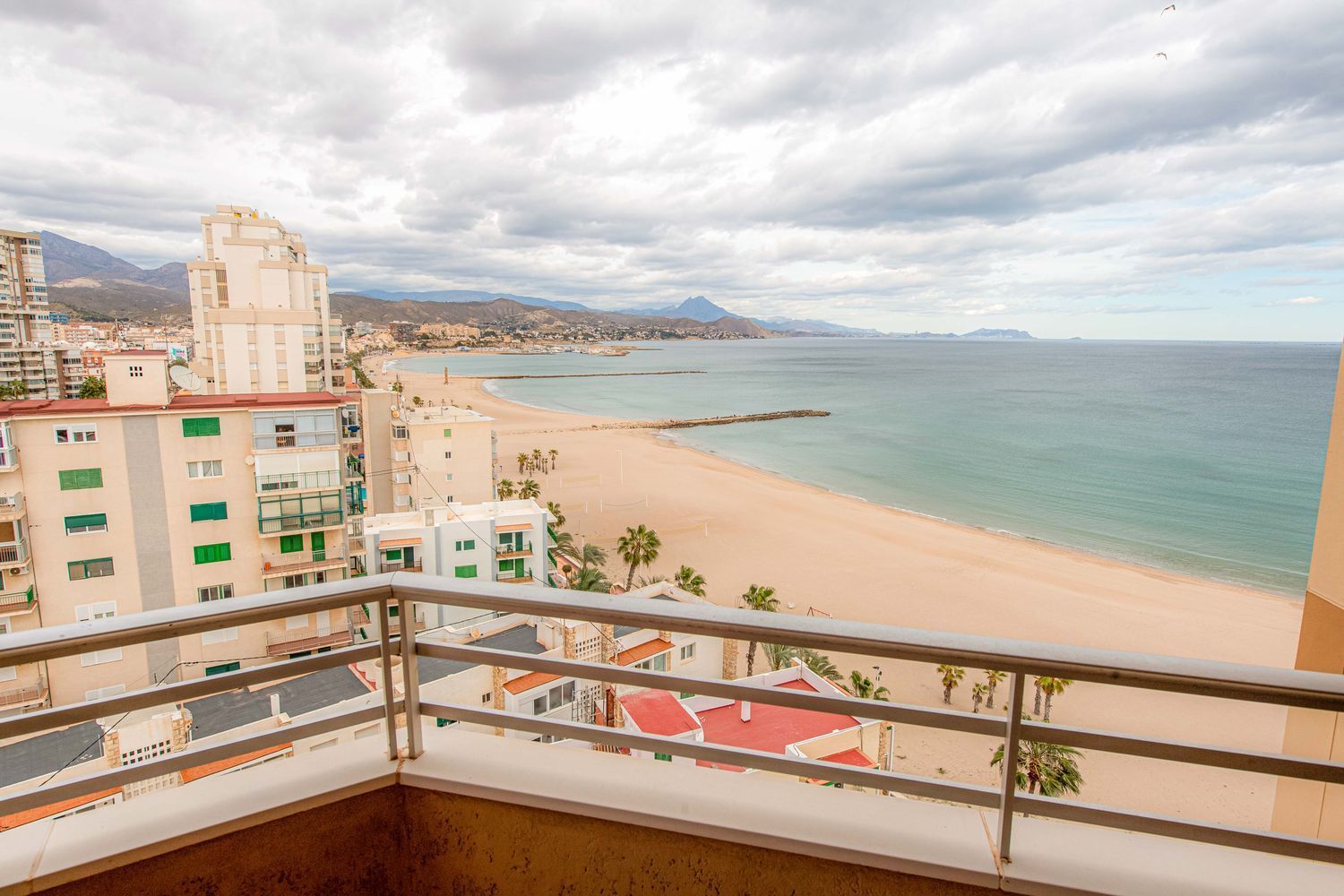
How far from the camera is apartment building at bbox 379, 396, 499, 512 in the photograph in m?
21.9

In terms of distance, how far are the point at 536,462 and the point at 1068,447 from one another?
3720cm

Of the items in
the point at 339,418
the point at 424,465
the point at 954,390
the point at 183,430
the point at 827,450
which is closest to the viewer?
the point at 183,430

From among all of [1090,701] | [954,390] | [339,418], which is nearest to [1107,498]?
[1090,701]

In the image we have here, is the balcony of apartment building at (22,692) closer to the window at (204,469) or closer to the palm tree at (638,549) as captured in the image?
the window at (204,469)

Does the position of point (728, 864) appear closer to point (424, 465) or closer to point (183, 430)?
point (183, 430)

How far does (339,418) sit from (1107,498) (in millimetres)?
36341

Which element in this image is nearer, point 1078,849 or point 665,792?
point 1078,849

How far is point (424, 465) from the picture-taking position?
2197 cm

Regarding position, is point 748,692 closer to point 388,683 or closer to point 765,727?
point 388,683

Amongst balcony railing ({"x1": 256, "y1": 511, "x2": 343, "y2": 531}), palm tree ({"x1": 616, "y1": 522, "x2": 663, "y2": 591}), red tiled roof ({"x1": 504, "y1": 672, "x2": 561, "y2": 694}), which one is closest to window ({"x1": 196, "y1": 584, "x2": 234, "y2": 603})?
balcony railing ({"x1": 256, "y1": 511, "x2": 343, "y2": 531})

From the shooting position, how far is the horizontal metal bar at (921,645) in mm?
1471

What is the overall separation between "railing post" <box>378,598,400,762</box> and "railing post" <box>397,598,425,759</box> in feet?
0.12

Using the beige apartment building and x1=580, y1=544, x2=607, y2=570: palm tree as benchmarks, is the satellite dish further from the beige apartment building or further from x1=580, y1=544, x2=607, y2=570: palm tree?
the beige apartment building

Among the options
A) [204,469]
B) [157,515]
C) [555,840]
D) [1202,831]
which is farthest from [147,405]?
[1202,831]
